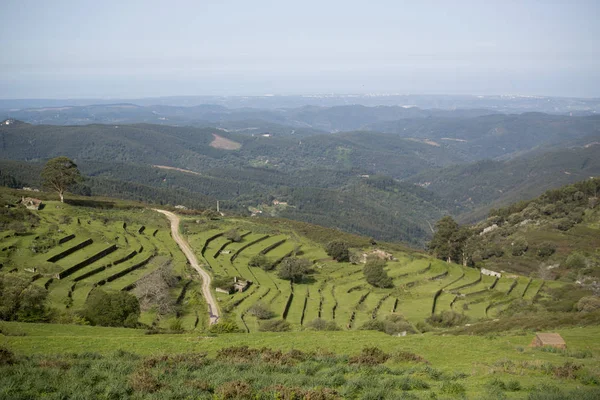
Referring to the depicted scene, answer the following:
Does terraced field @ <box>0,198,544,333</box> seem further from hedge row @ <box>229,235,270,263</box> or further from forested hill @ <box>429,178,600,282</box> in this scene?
forested hill @ <box>429,178,600,282</box>

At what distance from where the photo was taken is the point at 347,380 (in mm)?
13133

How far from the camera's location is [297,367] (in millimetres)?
14727

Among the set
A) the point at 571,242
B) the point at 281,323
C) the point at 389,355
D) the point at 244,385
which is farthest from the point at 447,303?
the point at 571,242

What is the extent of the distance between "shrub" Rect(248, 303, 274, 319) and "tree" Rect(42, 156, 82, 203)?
46840 millimetres

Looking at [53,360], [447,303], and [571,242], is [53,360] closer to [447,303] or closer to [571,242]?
[447,303]

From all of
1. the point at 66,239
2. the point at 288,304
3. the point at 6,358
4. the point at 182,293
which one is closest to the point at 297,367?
A: the point at 6,358

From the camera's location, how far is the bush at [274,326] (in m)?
31.4

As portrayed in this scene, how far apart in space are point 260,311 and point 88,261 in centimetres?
1919

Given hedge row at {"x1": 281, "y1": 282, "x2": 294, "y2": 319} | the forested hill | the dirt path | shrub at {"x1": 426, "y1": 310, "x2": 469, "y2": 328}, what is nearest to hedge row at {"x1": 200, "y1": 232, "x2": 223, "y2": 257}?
the dirt path

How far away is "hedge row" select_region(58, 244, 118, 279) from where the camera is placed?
38.2m

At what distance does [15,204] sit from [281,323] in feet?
145

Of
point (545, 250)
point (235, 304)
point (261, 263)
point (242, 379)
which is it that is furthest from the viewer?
point (545, 250)

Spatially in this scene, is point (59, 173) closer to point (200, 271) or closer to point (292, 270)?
point (200, 271)

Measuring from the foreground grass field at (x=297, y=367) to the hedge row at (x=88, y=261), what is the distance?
18.2 meters
